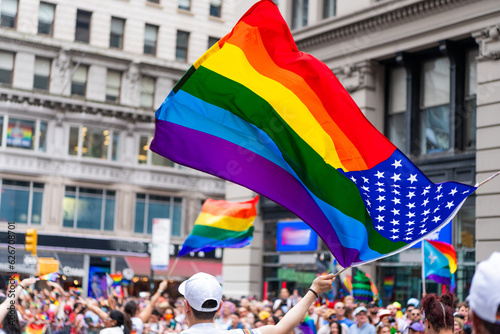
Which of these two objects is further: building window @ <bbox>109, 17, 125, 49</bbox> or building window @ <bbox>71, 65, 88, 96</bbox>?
building window @ <bbox>109, 17, 125, 49</bbox>

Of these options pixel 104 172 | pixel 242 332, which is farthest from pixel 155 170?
pixel 242 332

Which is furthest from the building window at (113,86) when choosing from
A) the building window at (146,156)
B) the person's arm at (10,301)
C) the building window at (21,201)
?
the person's arm at (10,301)

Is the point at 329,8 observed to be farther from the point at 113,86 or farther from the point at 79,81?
the point at 113,86

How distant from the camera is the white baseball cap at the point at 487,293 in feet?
8.65

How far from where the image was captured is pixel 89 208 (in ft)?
138

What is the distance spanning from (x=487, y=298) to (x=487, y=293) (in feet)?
0.05

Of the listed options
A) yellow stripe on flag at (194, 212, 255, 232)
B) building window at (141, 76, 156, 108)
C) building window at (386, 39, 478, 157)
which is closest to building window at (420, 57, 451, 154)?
building window at (386, 39, 478, 157)

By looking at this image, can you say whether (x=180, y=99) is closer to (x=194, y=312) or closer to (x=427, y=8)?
(x=194, y=312)

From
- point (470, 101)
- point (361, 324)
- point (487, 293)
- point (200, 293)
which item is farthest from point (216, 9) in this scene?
point (487, 293)

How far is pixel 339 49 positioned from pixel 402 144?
336cm

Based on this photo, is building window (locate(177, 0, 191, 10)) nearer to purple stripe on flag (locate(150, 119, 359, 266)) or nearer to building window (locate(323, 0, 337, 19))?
building window (locate(323, 0, 337, 19))

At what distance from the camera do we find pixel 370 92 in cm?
2138

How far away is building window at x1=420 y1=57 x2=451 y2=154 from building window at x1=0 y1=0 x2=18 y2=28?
2625 centimetres

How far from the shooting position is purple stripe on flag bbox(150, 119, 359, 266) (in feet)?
23.8
